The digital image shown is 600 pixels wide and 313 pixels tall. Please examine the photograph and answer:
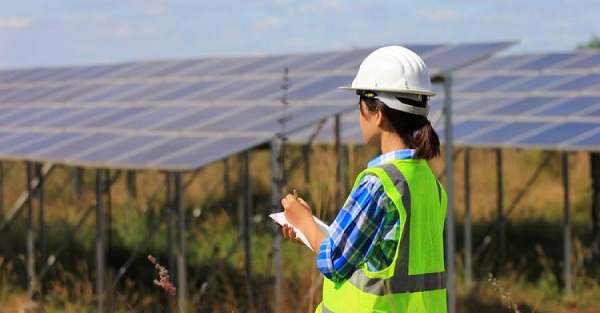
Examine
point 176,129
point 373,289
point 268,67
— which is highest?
point 268,67

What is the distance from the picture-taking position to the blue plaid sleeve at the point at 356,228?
360 cm

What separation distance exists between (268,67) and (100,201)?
5.85 m

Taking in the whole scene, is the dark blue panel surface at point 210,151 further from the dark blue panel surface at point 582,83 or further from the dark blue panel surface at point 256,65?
the dark blue panel surface at point 582,83

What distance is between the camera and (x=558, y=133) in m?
14.0

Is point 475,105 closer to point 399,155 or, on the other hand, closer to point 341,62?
point 341,62

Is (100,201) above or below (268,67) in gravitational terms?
below

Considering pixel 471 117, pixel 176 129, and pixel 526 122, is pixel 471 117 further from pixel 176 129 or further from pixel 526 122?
pixel 176 129

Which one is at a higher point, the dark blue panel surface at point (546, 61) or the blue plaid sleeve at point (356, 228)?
the dark blue panel surface at point (546, 61)

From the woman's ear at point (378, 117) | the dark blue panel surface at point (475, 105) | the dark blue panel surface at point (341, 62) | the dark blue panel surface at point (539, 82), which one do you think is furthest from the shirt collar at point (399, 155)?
the dark blue panel surface at point (539, 82)

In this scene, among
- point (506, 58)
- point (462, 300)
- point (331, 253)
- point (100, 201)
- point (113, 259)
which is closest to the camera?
point (331, 253)

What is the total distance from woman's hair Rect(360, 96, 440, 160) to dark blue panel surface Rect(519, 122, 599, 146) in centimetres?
1008

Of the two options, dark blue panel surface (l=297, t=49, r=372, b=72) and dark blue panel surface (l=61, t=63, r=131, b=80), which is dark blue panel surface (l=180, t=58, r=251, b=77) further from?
dark blue panel surface (l=61, t=63, r=131, b=80)

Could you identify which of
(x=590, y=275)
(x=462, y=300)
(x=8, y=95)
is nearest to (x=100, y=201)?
(x=462, y=300)

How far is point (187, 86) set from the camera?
1666 centimetres
